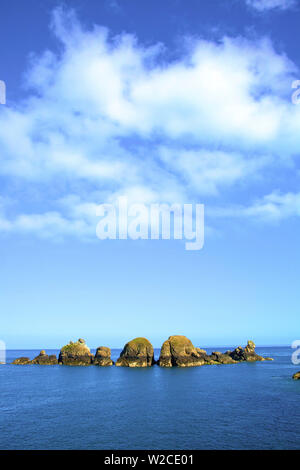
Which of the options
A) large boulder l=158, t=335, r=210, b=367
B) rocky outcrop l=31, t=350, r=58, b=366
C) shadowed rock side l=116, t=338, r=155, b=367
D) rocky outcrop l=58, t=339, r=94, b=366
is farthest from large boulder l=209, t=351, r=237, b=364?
rocky outcrop l=31, t=350, r=58, b=366

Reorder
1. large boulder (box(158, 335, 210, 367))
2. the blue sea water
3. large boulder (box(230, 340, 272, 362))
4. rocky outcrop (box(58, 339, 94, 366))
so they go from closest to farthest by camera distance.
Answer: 1. the blue sea water
2. large boulder (box(158, 335, 210, 367))
3. rocky outcrop (box(58, 339, 94, 366))
4. large boulder (box(230, 340, 272, 362))

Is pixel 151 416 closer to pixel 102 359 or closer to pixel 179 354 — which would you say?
pixel 179 354

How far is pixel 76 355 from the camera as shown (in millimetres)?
128625

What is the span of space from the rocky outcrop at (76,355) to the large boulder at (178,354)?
29.0 m

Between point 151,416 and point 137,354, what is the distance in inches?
2973

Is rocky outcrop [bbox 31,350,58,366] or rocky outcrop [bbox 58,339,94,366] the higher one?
rocky outcrop [bbox 58,339,94,366]

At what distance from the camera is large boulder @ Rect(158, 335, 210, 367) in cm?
11581

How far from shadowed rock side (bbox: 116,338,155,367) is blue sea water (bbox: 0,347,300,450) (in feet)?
142

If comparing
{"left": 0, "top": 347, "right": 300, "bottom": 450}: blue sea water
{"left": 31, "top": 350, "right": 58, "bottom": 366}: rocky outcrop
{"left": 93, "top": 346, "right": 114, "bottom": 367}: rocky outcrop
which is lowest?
{"left": 31, "top": 350, "right": 58, "bottom": 366}: rocky outcrop

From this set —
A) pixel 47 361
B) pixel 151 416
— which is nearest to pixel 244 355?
pixel 47 361

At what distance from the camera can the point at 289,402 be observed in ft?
173

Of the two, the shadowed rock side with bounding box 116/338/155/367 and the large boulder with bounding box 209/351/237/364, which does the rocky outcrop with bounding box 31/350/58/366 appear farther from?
the large boulder with bounding box 209/351/237/364

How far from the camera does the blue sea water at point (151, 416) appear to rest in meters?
Result: 33.6

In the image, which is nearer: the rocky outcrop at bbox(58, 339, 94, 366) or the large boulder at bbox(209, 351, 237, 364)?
the rocky outcrop at bbox(58, 339, 94, 366)
